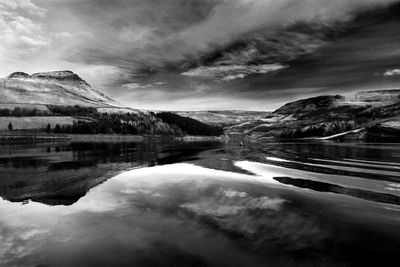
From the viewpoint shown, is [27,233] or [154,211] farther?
[154,211]

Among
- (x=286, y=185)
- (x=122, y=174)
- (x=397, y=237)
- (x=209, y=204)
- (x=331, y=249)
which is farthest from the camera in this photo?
(x=122, y=174)

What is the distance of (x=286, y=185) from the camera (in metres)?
26.1

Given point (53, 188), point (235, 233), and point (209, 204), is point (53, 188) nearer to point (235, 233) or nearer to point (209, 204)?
point (209, 204)

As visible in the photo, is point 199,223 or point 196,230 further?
point 199,223

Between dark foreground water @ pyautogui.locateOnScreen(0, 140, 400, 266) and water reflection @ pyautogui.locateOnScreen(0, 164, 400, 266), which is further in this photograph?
dark foreground water @ pyautogui.locateOnScreen(0, 140, 400, 266)

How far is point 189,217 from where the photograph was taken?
16.3 meters

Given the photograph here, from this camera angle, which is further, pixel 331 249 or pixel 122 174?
pixel 122 174

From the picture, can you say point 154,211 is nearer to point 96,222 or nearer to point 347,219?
point 96,222

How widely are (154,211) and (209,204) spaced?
355cm

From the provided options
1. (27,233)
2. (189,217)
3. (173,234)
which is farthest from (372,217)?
(27,233)

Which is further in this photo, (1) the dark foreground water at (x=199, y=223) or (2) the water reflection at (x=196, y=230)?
(1) the dark foreground water at (x=199, y=223)

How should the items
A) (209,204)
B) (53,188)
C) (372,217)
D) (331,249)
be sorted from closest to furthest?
(331,249)
(372,217)
(209,204)
(53,188)

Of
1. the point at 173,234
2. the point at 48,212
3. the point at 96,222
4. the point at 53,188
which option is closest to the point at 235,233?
the point at 173,234

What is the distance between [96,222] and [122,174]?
55.7ft
